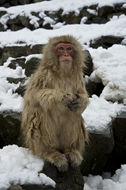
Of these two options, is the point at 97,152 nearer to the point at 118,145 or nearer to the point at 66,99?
the point at 118,145

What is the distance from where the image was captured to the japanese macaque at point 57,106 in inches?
137

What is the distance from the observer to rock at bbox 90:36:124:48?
30.1 feet

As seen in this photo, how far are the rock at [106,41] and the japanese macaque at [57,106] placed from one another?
5562mm

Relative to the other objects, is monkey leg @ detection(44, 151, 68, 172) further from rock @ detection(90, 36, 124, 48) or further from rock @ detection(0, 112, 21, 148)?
rock @ detection(90, 36, 124, 48)

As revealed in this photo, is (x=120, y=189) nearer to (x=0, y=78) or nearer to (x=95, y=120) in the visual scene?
→ (x=95, y=120)

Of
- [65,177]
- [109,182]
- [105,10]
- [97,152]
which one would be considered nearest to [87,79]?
[97,152]

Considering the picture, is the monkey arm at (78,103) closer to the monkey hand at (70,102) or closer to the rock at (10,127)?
the monkey hand at (70,102)

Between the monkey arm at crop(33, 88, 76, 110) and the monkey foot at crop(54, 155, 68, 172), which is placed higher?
the monkey arm at crop(33, 88, 76, 110)

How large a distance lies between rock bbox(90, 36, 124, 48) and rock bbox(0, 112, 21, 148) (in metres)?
4.84

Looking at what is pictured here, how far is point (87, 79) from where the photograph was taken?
6469 millimetres

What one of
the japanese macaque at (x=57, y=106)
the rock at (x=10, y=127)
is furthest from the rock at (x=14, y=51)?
→ the japanese macaque at (x=57, y=106)

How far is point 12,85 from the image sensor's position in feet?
21.1

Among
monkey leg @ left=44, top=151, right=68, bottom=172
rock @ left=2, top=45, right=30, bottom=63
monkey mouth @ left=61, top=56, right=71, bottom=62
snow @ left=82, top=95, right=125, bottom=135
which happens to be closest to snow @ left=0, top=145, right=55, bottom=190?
monkey leg @ left=44, top=151, right=68, bottom=172

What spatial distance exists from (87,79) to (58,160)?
325 centimetres
